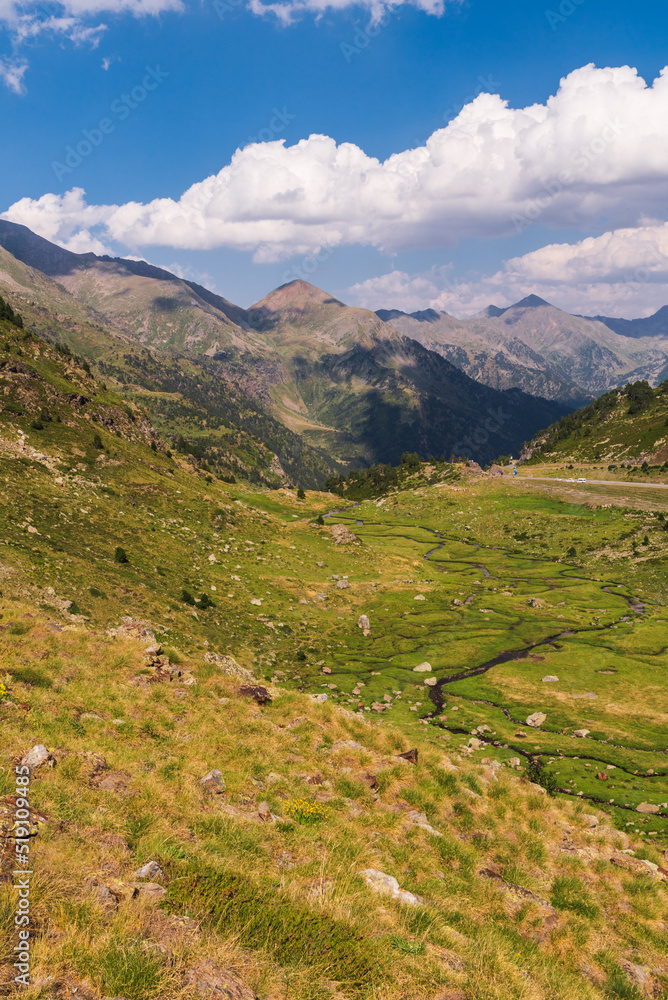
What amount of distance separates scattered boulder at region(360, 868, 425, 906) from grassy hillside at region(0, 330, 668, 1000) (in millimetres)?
63

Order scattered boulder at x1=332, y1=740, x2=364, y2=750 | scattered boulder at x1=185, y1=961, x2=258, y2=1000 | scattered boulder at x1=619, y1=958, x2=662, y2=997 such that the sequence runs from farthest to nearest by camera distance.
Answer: scattered boulder at x1=332, y1=740, x2=364, y2=750
scattered boulder at x1=619, y1=958, x2=662, y2=997
scattered boulder at x1=185, y1=961, x2=258, y2=1000

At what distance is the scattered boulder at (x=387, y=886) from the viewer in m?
11.6

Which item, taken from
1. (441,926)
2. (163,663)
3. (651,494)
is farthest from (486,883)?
(651,494)

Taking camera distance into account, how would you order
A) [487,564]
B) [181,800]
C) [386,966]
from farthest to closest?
[487,564]
[181,800]
[386,966]

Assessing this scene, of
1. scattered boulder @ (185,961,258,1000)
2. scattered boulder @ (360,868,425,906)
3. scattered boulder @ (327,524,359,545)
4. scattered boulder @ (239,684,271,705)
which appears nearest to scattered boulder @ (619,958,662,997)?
scattered boulder @ (360,868,425,906)

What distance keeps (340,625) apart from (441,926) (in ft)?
188

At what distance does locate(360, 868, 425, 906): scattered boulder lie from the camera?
1156 centimetres

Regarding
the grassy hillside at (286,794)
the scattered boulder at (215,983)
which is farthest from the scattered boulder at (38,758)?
the scattered boulder at (215,983)

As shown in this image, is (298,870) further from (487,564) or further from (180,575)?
(487,564)

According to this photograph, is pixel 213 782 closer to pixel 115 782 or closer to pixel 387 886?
pixel 115 782

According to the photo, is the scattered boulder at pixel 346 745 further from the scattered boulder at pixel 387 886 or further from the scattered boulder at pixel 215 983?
the scattered boulder at pixel 215 983

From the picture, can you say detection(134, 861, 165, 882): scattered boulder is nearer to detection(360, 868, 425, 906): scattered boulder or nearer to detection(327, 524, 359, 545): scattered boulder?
detection(360, 868, 425, 906): scattered boulder

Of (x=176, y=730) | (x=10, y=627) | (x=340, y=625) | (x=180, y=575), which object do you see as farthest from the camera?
(x=340, y=625)

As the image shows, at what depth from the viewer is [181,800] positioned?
43.8 ft
